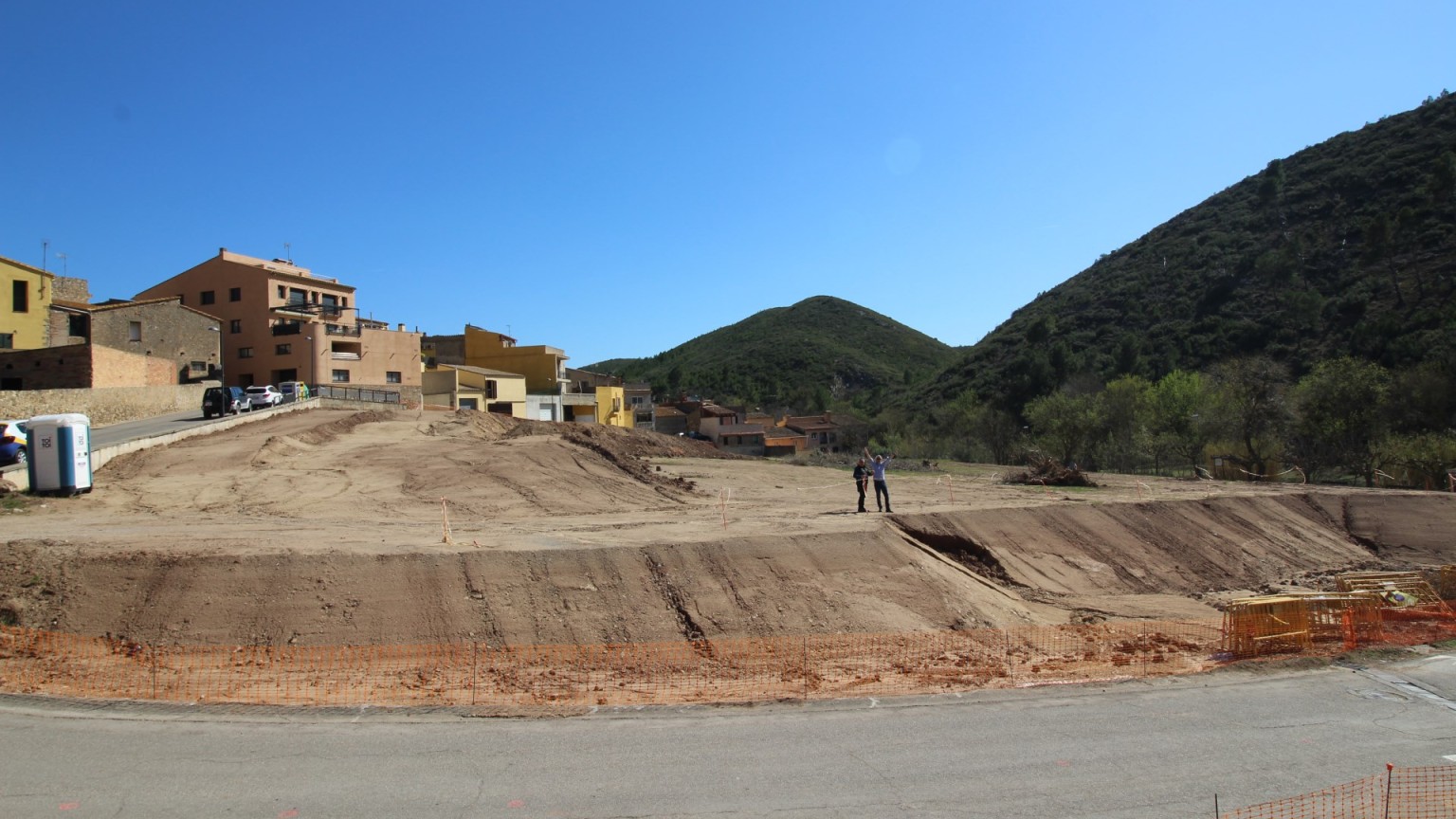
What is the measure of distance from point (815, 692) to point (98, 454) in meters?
21.3

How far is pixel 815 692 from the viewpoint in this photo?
10.5 m

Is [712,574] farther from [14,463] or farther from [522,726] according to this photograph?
[14,463]

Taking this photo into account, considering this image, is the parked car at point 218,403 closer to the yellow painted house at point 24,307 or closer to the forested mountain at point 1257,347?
the yellow painted house at point 24,307

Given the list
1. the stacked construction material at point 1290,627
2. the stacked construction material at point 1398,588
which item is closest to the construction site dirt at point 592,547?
the stacked construction material at point 1398,588

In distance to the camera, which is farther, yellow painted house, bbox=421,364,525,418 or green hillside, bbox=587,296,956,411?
green hillside, bbox=587,296,956,411

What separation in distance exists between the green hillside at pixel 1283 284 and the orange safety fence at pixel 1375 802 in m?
39.9

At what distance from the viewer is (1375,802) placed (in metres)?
6.97

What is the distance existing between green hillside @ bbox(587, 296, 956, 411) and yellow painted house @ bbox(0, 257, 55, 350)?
242 ft

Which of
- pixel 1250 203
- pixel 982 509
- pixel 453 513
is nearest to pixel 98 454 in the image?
pixel 453 513

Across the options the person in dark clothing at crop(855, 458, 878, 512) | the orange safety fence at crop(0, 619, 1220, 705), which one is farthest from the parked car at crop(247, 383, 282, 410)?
the person in dark clothing at crop(855, 458, 878, 512)

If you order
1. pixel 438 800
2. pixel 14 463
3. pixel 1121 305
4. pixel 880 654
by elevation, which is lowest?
pixel 880 654

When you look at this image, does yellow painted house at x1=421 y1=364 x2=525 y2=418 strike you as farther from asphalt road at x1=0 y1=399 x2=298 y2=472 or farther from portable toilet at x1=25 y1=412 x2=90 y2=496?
portable toilet at x1=25 y1=412 x2=90 y2=496

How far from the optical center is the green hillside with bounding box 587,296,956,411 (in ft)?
353

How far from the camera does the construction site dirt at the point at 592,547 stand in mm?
12242
